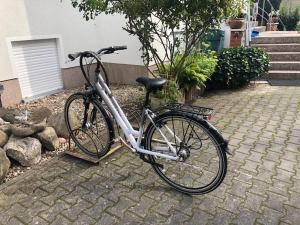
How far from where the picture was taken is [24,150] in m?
3.53

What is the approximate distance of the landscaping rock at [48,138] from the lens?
385 cm

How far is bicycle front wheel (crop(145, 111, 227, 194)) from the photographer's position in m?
2.76

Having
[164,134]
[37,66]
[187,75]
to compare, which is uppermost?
[37,66]

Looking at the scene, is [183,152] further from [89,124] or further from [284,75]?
[284,75]

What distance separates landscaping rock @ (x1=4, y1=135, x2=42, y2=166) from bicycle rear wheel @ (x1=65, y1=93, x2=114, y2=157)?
47 centimetres

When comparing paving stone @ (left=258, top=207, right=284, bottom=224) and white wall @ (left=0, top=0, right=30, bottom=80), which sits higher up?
white wall @ (left=0, top=0, right=30, bottom=80)

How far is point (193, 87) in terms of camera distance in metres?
5.79

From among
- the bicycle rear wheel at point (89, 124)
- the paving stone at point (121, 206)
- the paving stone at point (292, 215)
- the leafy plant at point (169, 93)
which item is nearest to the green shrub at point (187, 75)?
the leafy plant at point (169, 93)

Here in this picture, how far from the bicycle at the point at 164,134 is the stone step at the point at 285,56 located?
5335 millimetres

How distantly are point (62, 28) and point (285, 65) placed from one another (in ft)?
18.3

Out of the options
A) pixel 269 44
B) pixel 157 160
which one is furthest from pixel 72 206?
pixel 269 44

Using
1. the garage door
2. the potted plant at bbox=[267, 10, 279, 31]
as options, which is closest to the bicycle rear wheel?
the garage door

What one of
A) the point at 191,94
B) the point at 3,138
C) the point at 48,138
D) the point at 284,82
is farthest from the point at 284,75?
the point at 3,138

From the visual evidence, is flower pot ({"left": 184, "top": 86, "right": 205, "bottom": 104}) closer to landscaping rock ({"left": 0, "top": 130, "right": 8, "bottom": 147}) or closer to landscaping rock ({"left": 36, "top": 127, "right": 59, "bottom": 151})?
landscaping rock ({"left": 36, "top": 127, "right": 59, "bottom": 151})
